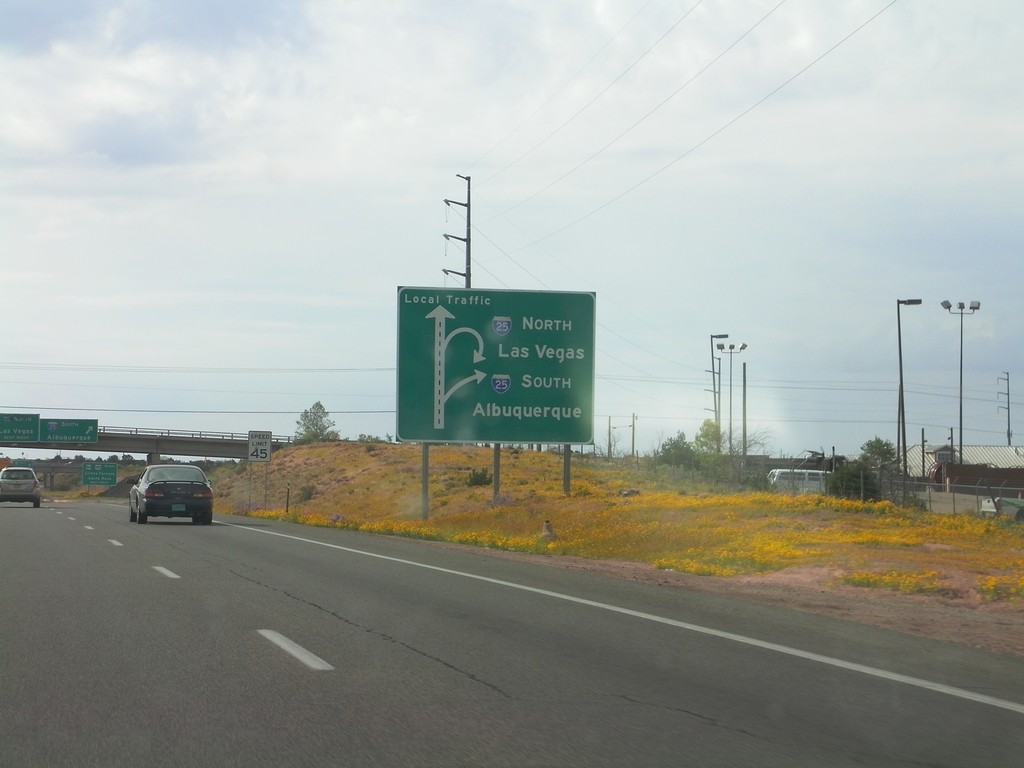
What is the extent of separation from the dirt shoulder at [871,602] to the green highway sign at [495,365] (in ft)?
37.7

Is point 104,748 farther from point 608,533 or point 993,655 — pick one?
point 608,533

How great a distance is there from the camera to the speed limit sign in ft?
151

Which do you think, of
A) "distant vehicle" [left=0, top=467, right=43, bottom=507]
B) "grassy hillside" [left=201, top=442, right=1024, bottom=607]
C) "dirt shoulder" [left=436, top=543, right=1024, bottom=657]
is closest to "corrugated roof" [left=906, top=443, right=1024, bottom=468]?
"grassy hillside" [left=201, top=442, right=1024, bottom=607]

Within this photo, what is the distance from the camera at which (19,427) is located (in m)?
87.4

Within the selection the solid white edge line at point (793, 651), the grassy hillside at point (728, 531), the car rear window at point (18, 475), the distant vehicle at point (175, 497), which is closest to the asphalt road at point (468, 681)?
the solid white edge line at point (793, 651)

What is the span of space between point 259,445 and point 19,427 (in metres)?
48.8

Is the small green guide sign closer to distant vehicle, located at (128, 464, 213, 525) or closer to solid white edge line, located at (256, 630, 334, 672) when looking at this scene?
distant vehicle, located at (128, 464, 213, 525)

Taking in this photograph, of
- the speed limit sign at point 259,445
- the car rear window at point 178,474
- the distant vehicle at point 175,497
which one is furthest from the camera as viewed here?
the speed limit sign at point 259,445

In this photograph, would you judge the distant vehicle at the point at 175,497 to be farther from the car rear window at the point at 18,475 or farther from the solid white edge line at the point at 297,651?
the solid white edge line at the point at 297,651

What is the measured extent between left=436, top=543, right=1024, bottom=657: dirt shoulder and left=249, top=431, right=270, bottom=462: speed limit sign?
27.1 metres

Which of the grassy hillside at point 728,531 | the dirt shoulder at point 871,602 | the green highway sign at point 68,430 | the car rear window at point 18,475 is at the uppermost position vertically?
the green highway sign at point 68,430

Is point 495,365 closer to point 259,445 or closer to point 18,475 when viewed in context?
point 259,445

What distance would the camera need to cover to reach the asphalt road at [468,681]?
6703mm

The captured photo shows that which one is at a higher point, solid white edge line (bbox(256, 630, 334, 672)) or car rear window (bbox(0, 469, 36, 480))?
car rear window (bbox(0, 469, 36, 480))
